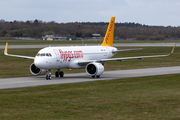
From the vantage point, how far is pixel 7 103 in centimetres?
2184

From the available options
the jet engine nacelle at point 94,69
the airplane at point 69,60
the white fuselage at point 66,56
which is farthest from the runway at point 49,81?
the white fuselage at point 66,56

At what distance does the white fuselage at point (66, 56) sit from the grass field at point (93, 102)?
6.08 m

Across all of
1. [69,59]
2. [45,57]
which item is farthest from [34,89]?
[69,59]

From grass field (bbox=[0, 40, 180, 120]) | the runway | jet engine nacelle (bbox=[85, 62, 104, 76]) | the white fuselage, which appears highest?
the white fuselage

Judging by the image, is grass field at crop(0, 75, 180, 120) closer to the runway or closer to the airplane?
the runway

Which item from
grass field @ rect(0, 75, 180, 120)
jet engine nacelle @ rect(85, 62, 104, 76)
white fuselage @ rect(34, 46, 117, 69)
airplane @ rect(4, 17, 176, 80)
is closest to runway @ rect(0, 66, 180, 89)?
jet engine nacelle @ rect(85, 62, 104, 76)

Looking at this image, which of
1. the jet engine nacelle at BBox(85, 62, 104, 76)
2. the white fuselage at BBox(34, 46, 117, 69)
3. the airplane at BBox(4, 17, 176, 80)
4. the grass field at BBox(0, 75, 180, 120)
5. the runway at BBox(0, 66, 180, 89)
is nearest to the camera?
the grass field at BBox(0, 75, 180, 120)

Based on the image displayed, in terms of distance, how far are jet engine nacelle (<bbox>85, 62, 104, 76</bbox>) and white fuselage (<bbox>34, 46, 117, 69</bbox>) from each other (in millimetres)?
1741

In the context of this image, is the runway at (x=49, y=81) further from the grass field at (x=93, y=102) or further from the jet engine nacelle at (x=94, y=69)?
the grass field at (x=93, y=102)

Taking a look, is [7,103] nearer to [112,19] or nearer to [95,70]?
[95,70]

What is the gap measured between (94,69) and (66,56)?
11.5ft

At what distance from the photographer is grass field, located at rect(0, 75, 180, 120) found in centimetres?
1805

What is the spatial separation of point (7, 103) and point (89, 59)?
20.9 metres

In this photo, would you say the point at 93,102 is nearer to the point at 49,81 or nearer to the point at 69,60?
the point at 49,81
